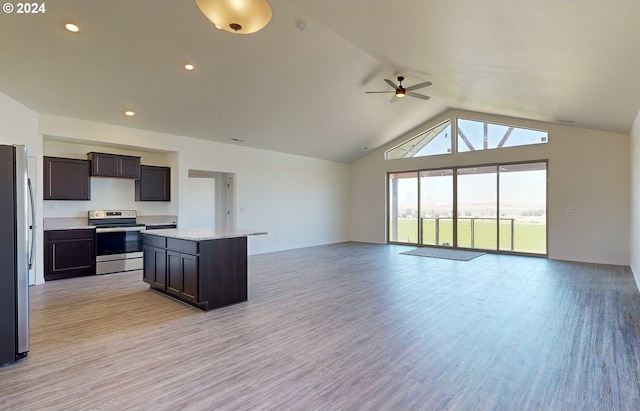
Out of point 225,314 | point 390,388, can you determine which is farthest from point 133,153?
point 390,388

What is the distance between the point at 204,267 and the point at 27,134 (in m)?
3.72

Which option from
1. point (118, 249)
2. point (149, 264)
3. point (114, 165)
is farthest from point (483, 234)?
point (114, 165)

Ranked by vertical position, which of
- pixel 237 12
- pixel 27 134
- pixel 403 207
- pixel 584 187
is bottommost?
pixel 403 207

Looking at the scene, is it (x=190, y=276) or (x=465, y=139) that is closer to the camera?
(x=190, y=276)

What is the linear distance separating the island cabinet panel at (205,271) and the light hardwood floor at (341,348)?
0.62 feet

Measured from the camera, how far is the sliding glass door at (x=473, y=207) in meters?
7.37

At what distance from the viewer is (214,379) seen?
7.54 ft

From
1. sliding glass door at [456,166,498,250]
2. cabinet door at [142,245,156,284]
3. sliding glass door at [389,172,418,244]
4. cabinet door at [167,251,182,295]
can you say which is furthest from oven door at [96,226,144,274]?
sliding glass door at [456,166,498,250]

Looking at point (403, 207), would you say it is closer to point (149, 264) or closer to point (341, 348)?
point (149, 264)

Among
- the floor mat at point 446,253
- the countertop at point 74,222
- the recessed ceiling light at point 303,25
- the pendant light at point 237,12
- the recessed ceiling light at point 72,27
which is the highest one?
Answer: the recessed ceiling light at point 303,25

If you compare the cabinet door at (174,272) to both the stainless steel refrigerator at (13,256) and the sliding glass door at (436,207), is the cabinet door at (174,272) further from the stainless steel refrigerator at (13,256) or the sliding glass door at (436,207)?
the sliding glass door at (436,207)

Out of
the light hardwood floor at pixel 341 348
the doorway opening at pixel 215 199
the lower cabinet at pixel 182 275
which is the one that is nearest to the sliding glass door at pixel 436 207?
the light hardwood floor at pixel 341 348

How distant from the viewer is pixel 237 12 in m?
2.12

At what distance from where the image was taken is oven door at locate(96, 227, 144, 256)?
18.6 feet
